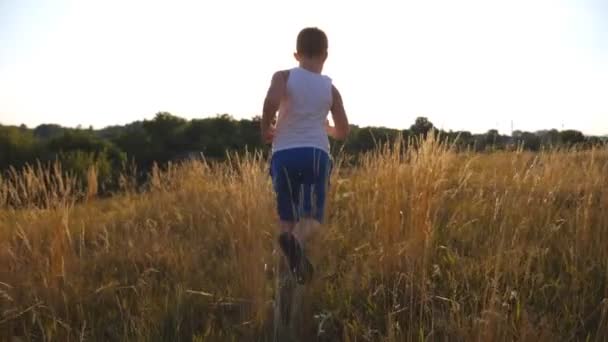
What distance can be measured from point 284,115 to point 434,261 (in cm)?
123

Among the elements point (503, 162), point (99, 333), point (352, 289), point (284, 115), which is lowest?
point (99, 333)

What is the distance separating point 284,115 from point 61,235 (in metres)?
1.67

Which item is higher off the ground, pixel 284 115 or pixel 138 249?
pixel 284 115

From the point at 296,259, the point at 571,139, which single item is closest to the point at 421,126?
the point at 296,259

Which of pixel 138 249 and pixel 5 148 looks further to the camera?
pixel 5 148

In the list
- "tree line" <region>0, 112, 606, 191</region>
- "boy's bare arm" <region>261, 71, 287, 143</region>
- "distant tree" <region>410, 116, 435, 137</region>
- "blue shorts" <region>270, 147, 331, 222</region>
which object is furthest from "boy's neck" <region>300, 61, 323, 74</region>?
"tree line" <region>0, 112, 606, 191</region>

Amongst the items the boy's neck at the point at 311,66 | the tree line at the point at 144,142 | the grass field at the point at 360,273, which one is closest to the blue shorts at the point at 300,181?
the grass field at the point at 360,273

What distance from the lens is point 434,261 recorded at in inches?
129

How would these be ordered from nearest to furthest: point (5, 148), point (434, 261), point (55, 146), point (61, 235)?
point (434, 261), point (61, 235), point (5, 148), point (55, 146)

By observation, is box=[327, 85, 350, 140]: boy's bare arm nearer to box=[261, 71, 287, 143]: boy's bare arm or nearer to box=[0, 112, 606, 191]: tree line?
box=[261, 71, 287, 143]: boy's bare arm

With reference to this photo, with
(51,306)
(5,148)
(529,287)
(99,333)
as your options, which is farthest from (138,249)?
(5,148)

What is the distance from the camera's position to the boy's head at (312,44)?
3.16m

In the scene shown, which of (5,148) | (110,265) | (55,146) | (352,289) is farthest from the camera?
(55,146)

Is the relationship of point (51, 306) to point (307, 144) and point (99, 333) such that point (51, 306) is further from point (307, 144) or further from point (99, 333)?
point (307, 144)
